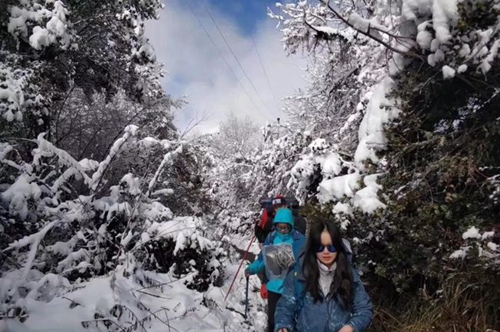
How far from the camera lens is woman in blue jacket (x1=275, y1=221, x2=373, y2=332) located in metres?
2.79

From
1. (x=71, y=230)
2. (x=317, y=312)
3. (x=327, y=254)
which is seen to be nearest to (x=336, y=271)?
(x=327, y=254)

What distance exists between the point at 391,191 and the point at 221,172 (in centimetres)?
1422

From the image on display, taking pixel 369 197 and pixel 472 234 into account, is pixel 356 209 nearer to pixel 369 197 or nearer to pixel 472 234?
pixel 369 197

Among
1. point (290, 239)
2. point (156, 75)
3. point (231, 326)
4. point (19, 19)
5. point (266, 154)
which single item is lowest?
point (231, 326)

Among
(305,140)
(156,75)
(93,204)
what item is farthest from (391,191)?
(156,75)

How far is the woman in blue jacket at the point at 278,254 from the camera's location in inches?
187

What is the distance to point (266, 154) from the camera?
42.8 ft

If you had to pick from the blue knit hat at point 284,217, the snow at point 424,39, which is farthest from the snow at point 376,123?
the blue knit hat at point 284,217

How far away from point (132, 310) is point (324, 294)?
2.27m

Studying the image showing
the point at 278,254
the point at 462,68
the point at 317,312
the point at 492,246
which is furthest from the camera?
the point at 278,254

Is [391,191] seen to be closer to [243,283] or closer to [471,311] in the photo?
[471,311]

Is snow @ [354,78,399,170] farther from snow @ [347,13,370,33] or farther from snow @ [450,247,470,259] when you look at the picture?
snow @ [450,247,470,259]

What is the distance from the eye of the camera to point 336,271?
2840 mm

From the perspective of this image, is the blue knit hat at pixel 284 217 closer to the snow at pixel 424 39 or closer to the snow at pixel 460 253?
the snow at pixel 460 253
